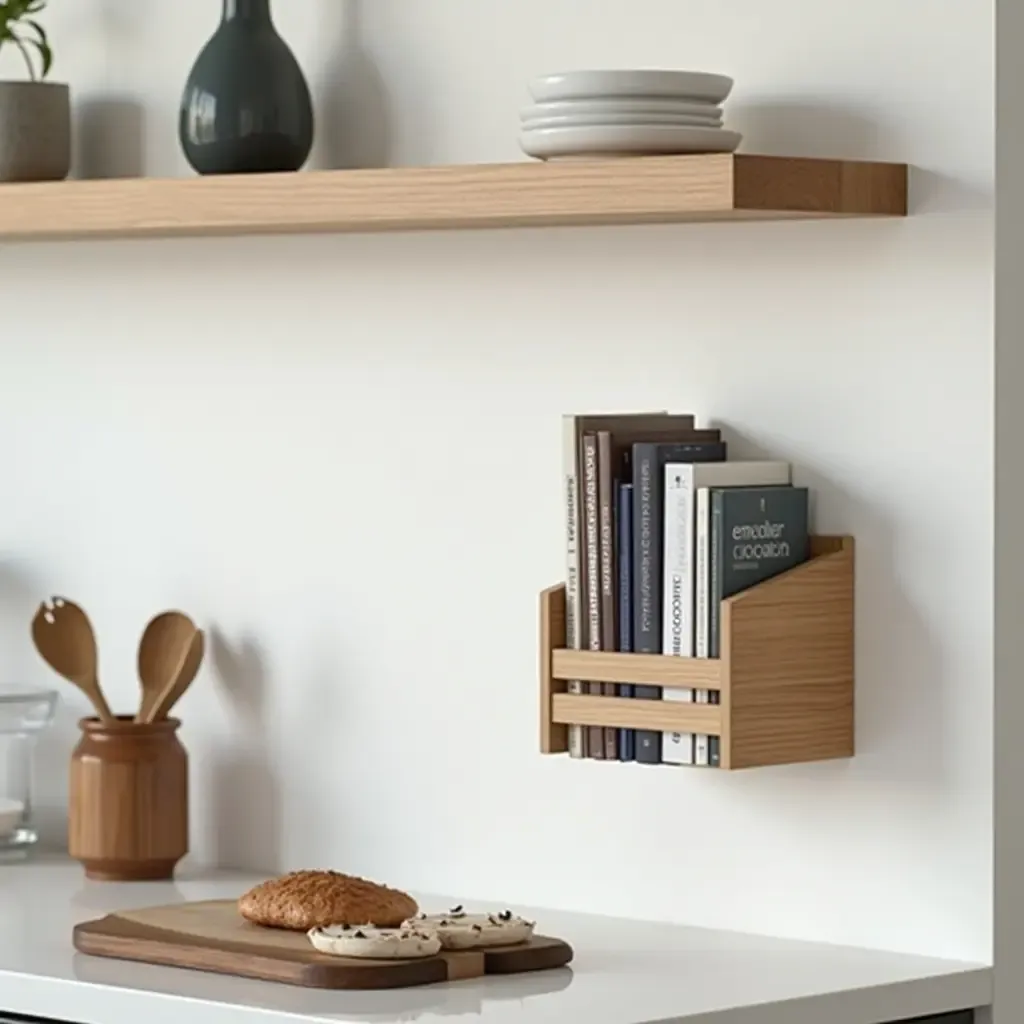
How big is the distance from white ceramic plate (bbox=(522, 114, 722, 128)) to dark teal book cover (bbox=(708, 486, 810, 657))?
Result: 0.33m

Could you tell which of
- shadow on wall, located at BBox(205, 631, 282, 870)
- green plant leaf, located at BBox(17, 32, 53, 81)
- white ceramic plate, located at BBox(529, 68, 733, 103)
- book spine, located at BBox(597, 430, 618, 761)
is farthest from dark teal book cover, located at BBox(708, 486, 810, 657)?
green plant leaf, located at BBox(17, 32, 53, 81)

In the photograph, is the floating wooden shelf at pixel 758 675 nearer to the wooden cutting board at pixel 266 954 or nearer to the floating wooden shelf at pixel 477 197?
the wooden cutting board at pixel 266 954

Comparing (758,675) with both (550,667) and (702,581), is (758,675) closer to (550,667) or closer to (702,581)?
(702,581)

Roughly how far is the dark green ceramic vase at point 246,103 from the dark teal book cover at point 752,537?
0.64 meters

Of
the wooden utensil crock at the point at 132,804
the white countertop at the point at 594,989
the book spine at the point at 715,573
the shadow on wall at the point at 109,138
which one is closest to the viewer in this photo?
the white countertop at the point at 594,989

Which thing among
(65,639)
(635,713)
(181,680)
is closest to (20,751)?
(65,639)

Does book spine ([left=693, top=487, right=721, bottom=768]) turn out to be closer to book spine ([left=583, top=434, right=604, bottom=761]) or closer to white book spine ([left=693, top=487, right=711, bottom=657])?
white book spine ([left=693, top=487, right=711, bottom=657])

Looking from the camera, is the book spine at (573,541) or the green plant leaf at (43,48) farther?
the green plant leaf at (43,48)

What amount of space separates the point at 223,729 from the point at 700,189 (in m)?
1.01

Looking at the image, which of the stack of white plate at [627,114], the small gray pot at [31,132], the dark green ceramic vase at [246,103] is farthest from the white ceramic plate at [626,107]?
the small gray pot at [31,132]

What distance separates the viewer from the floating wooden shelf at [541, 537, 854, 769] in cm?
235

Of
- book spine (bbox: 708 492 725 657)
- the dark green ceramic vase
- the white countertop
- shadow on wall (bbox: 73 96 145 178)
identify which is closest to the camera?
the white countertop

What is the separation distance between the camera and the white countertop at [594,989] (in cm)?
215

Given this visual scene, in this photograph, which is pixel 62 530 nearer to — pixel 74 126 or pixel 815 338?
pixel 74 126
